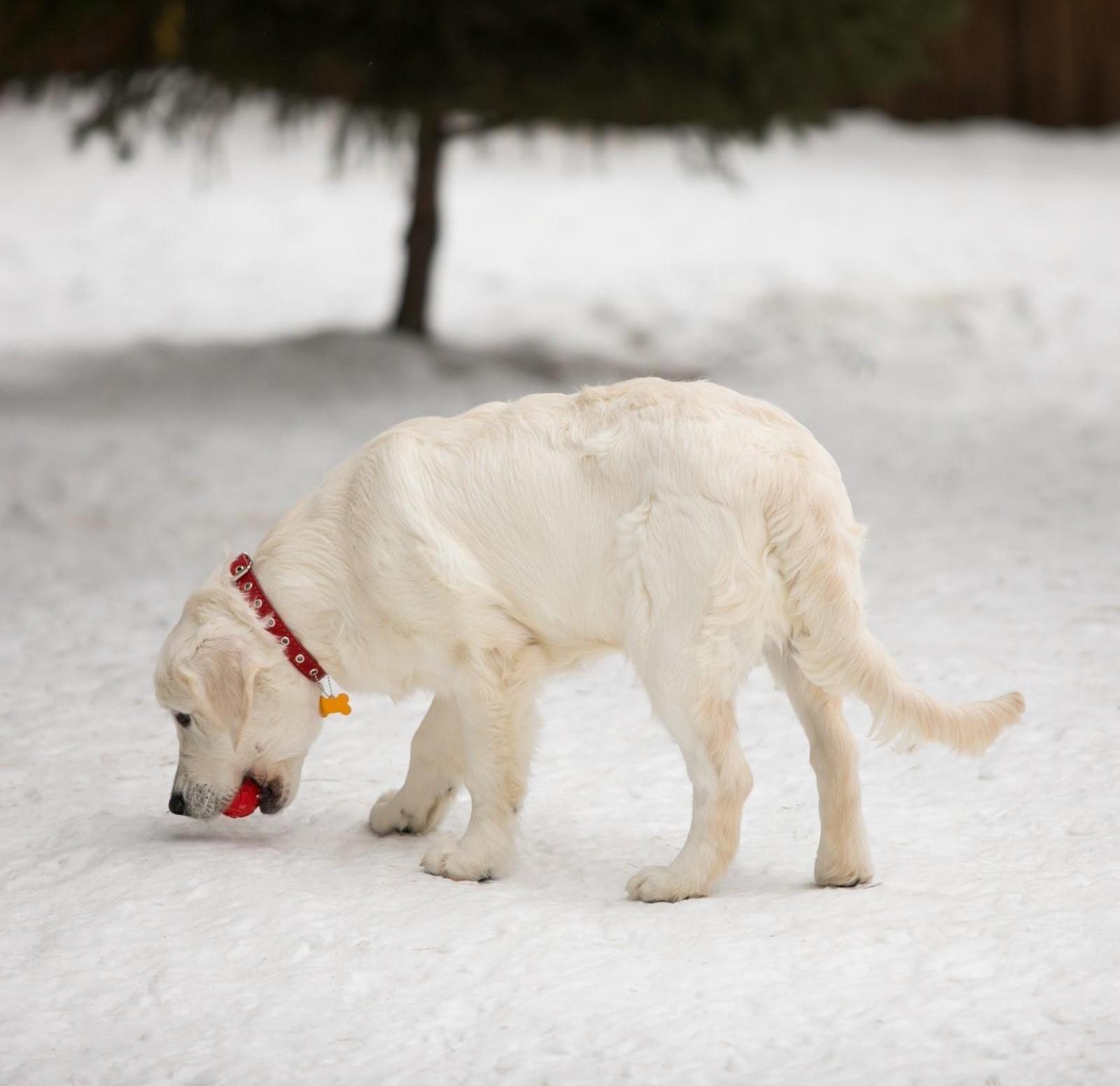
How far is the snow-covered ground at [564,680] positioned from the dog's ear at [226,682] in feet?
1.27

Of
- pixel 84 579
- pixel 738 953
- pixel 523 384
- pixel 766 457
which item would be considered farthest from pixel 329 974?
pixel 523 384

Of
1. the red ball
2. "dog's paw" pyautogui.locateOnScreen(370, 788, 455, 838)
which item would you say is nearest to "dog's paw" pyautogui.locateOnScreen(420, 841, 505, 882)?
"dog's paw" pyautogui.locateOnScreen(370, 788, 455, 838)

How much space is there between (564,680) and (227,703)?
167cm

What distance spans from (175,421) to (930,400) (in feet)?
16.7

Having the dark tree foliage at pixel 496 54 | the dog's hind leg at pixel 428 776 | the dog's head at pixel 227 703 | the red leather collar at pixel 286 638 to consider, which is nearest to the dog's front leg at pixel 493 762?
the dog's hind leg at pixel 428 776

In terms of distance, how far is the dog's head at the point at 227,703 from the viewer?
3902 mm

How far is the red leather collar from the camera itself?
3996 millimetres

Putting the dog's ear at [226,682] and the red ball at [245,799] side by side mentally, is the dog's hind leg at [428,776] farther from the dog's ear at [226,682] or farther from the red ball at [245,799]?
the dog's ear at [226,682]

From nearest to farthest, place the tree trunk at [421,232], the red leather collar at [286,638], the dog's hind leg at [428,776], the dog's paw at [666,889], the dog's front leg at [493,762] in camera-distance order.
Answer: the dog's paw at [666,889]
the dog's front leg at [493,762]
the red leather collar at [286,638]
the dog's hind leg at [428,776]
the tree trunk at [421,232]

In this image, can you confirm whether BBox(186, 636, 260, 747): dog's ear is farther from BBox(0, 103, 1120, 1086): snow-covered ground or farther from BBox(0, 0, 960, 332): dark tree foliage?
BBox(0, 0, 960, 332): dark tree foliage

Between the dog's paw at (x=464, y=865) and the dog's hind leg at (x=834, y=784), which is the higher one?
the dog's hind leg at (x=834, y=784)

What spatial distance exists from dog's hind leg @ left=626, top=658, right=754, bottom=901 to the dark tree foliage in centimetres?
678

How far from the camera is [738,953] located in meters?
3.36

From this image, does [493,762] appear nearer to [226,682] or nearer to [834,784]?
[226,682]
